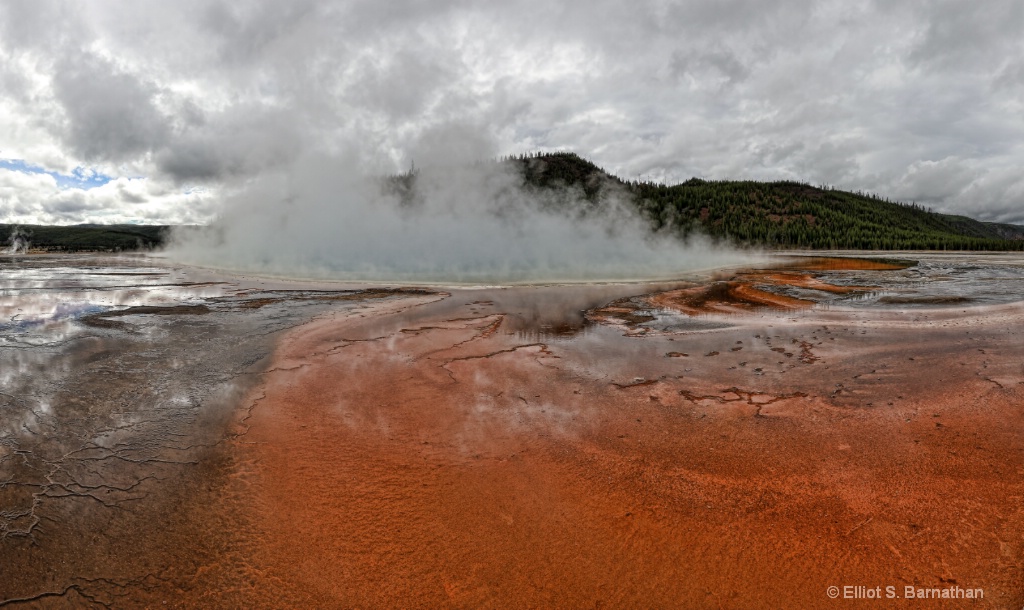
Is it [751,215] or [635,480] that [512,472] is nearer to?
[635,480]

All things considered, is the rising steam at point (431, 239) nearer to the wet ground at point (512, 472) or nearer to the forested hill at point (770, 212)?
the wet ground at point (512, 472)

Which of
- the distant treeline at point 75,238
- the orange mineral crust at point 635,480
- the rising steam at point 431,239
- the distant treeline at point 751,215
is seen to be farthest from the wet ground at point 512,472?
the distant treeline at point 75,238

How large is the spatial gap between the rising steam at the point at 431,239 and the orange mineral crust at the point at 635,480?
50.7 ft

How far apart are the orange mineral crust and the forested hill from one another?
248ft

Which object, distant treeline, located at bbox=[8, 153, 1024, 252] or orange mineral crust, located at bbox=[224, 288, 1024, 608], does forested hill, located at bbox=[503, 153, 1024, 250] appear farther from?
orange mineral crust, located at bbox=[224, 288, 1024, 608]

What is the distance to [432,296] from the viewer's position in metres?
16.5

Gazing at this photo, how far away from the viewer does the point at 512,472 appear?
4215 millimetres

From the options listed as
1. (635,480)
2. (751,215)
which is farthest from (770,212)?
(635,480)

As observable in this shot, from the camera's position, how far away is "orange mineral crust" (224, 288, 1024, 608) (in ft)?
9.66

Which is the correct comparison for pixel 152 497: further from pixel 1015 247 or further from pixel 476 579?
pixel 1015 247

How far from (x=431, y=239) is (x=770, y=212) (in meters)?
93.5

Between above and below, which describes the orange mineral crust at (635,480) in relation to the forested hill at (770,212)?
below

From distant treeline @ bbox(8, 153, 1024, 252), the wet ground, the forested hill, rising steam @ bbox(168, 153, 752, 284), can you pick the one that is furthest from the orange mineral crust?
the forested hill

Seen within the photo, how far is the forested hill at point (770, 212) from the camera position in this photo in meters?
80.3
